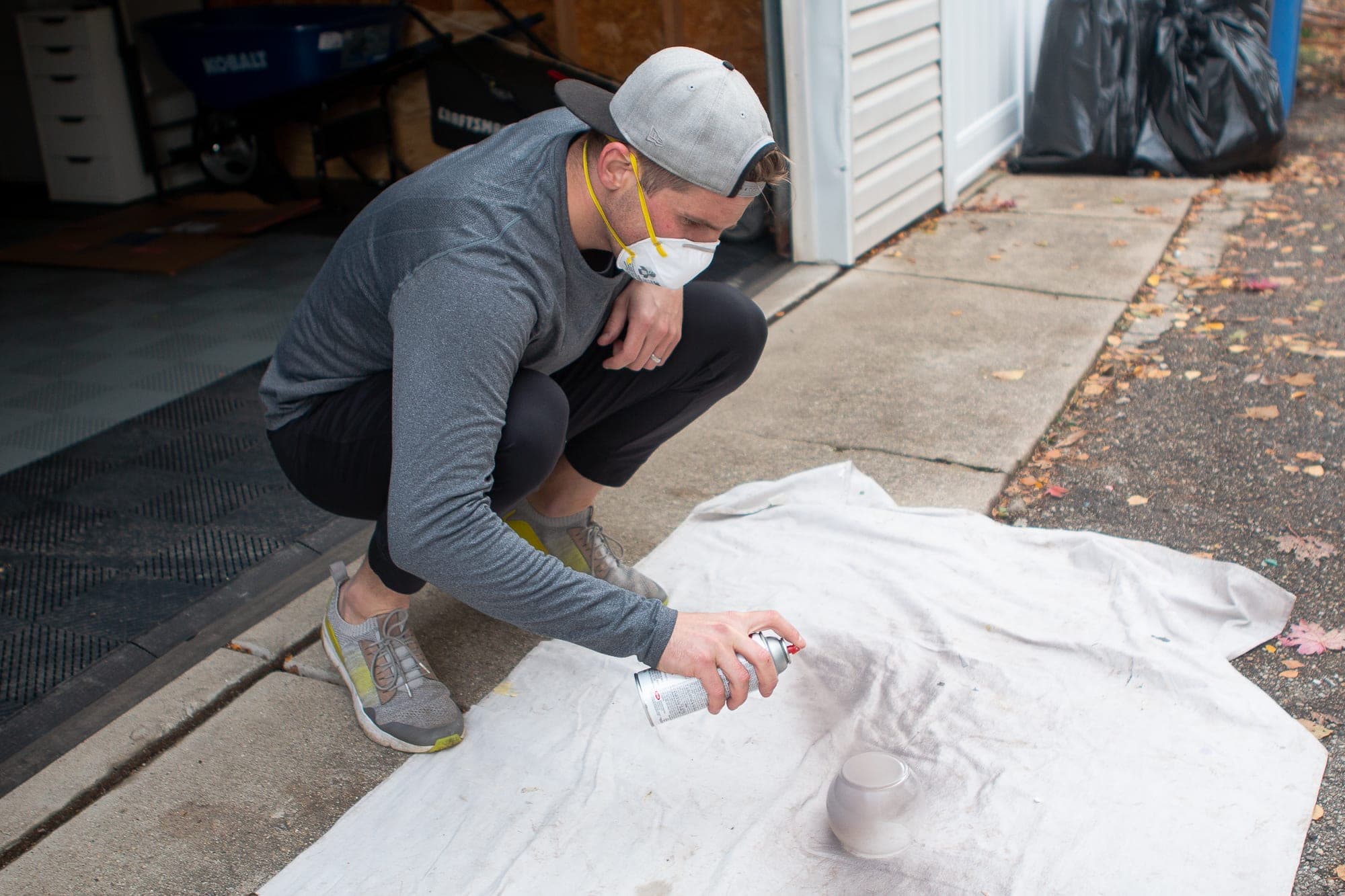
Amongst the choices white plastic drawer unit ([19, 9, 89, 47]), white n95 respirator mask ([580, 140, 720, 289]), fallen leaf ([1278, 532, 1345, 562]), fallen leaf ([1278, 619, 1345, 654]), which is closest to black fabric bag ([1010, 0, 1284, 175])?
fallen leaf ([1278, 532, 1345, 562])

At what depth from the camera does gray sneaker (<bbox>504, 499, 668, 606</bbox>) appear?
93.7 inches

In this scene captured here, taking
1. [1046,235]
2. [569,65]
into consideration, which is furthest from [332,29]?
[1046,235]

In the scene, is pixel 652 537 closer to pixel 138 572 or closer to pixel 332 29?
pixel 138 572

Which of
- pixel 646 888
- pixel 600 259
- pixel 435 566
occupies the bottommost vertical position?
pixel 646 888

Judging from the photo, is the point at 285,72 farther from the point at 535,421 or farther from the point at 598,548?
the point at 535,421

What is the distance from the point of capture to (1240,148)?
18.1 feet

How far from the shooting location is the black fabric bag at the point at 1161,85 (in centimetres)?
540

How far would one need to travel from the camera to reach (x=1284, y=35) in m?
5.86

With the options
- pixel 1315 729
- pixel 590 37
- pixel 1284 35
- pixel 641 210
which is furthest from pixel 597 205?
pixel 1284 35

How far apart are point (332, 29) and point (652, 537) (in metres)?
3.60

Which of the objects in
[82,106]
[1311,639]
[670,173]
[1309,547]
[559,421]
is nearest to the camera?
[670,173]

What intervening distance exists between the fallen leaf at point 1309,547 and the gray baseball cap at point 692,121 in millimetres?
1606

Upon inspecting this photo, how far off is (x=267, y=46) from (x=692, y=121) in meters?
4.28

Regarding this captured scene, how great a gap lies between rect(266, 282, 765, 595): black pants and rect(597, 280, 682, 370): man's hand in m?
0.07
